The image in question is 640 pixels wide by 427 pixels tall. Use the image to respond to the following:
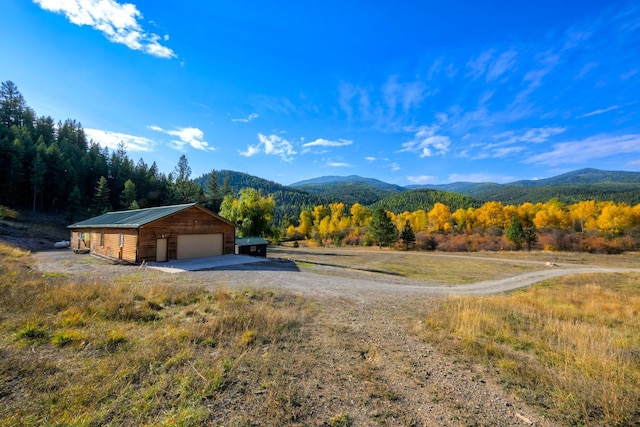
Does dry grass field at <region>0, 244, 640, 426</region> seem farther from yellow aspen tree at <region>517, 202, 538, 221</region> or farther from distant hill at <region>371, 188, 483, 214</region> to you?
distant hill at <region>371, 188, 483, 214</region>

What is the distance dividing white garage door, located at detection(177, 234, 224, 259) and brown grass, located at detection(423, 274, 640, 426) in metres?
20.0

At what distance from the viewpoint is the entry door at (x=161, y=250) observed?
2053cm

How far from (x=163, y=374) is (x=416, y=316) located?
769 cm

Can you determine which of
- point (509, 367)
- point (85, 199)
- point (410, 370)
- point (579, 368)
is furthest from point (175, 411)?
point (85, 199)

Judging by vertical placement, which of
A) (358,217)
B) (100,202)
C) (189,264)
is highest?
(100,202)

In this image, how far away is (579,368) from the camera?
5.30 meters

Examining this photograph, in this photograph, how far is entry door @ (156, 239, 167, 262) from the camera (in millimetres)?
20531

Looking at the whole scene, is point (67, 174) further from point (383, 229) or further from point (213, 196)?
point (383, 229)

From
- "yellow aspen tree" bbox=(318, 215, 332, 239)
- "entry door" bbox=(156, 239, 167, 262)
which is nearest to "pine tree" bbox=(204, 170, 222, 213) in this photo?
"yellow aspen tree" bbox=(318, 215, 332, 239)

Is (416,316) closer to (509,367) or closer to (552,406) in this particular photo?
(509,367)

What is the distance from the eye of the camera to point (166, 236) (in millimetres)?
20969

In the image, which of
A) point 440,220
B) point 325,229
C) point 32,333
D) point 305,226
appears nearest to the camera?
point 32,333

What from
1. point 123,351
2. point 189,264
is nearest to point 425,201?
point 189,264

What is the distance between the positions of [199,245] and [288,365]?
807 inches
